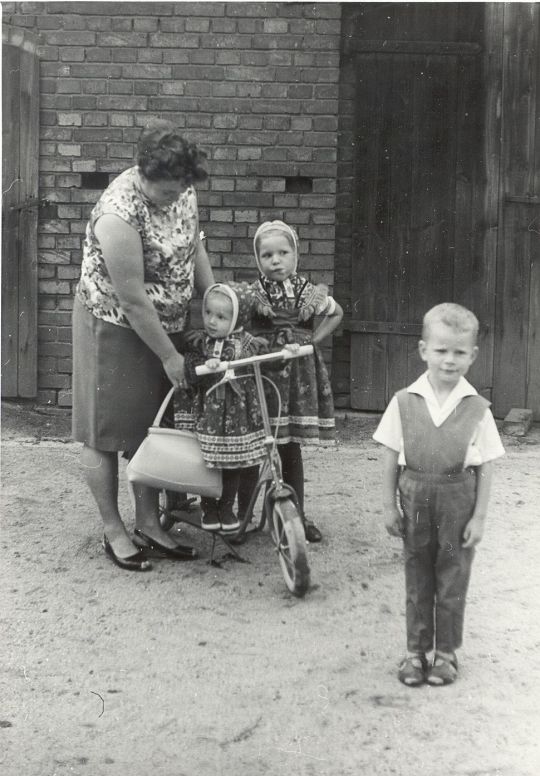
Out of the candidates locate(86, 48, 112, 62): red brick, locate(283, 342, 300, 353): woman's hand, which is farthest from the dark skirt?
locate(86, 48, 112, 62): red brick

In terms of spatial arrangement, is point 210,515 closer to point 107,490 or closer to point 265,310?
point 107,490

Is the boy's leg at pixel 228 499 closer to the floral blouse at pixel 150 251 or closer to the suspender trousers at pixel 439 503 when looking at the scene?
the floral blouse at pixel 150 251

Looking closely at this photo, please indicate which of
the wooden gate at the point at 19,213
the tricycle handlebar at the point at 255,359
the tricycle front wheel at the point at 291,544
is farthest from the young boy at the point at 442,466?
the wooden gate at the point at 19,213

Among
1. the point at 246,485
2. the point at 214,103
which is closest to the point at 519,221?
the point at 214,103

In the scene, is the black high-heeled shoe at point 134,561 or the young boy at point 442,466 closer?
the young boy at point 442,466

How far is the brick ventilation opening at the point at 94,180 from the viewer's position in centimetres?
602

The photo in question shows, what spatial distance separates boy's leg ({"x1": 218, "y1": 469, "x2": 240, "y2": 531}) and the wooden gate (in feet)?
8.49

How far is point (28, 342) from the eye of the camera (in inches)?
242

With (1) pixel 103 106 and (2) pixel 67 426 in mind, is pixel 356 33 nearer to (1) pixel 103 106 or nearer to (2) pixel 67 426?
(1) pixel 103 106

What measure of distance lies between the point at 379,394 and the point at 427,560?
358cm

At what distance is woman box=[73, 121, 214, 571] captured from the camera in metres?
3.54

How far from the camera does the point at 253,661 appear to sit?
3098mm

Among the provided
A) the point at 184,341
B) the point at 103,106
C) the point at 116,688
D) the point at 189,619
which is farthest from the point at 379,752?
the point at 103,106

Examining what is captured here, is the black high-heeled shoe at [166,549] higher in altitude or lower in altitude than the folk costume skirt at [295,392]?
lower
